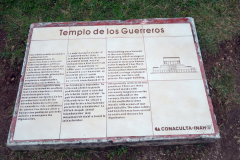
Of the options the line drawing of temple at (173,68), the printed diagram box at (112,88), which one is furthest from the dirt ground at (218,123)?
the line drawing of temple at (173,68)

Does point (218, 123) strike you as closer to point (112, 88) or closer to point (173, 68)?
point (173, 68)

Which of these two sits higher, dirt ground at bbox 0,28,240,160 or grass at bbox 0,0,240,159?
grass at bbox 0,0,240,159

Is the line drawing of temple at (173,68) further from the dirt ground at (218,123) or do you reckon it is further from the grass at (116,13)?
the grass at (116,13)

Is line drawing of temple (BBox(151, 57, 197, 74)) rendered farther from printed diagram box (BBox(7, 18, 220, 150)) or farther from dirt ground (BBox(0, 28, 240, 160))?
dirt ground (BBox(0, 28, 240, 160))

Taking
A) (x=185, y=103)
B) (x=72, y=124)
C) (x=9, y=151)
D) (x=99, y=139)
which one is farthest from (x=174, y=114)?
(x=9, y=151)

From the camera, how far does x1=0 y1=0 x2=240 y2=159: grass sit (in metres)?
3.40

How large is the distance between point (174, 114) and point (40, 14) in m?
3.03

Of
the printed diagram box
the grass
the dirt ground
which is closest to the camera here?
the printed diagram box

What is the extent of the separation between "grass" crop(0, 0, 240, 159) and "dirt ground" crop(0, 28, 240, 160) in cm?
18

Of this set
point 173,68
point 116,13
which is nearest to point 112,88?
point 173,68

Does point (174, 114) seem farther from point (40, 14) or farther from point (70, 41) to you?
point (40, 14)

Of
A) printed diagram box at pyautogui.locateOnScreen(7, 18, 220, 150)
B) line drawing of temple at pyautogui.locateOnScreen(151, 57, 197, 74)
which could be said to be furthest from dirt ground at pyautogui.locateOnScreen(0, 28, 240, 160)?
line drawing of temple at pyautogui.locateOnScreen(151, 57, 197, 74)

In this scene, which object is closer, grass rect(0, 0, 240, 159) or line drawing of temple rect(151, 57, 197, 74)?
line drawing of temple rect(151, 57, 197, 74)

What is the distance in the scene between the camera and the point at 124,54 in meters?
2.82
